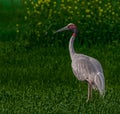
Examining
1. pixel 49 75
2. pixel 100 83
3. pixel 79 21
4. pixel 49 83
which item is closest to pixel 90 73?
pixel 100 83

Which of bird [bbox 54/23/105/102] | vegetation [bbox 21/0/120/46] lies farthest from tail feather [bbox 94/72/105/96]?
vegetation [bbox 21/0/120/46]

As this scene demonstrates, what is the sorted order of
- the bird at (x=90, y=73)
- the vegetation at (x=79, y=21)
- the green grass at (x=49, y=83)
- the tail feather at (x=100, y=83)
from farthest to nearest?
1. the vegetation at (x=79, y=21)
2. the bird at (x=90, y=73)
3. the tail feather at (x=100, y=83)
4. the green grass at (x=49, y=83)

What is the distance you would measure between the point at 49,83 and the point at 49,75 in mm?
486

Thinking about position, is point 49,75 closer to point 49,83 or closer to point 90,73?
point 49,83

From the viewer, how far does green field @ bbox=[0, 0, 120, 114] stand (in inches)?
449

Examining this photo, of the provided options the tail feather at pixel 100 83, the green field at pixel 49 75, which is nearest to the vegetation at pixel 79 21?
the green field at pixel 49 75

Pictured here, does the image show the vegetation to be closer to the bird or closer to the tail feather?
the bird

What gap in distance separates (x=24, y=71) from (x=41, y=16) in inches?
116

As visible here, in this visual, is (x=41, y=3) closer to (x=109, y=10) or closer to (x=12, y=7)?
(x=109, y=10)

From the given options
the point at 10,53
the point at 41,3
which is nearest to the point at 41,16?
the point at 41,3

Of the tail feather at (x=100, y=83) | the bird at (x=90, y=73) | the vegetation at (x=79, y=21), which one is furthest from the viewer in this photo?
the vegetation at (x=79, y=21)

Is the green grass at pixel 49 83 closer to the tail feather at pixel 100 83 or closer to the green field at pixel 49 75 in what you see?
the green field at pixel 49 75

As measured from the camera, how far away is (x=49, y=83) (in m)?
13.5

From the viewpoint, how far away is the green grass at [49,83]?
11312 mm
